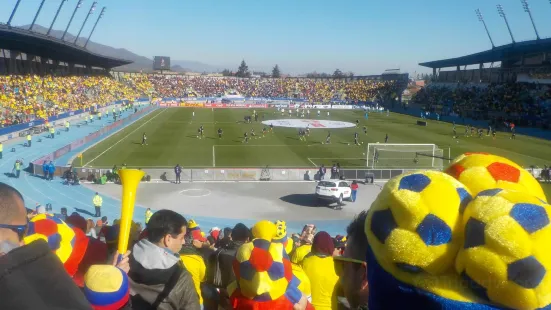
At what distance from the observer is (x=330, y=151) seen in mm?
38219

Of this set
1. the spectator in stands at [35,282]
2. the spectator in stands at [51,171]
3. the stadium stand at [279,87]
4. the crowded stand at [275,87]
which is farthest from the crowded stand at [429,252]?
the crowded stand at [275,87]

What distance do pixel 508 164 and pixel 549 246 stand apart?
1.95 feet

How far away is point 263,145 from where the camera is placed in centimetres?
4066

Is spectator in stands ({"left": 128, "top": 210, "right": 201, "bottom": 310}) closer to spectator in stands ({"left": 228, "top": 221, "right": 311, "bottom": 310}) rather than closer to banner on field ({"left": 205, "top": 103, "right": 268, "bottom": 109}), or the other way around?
spectator in stands ({"left": 228, "top": 221, "right": 311, "bottom": 310})

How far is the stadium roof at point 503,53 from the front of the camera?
57675 millimetres

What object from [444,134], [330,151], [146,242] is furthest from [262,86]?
[146,242]

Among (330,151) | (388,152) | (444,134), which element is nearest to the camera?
(388,152)

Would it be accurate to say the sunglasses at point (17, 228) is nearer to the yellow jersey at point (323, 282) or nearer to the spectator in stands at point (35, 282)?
the spectator in stands at point (35, 282)

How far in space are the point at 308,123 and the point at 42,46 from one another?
102ft

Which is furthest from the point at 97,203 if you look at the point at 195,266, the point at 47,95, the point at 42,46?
the point at 42,46

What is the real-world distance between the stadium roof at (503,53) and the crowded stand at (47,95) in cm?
5451

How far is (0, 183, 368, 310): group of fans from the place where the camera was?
1595 millimetres

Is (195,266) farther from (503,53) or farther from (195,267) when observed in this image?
(503,53)

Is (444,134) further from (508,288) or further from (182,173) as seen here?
(508,288)
